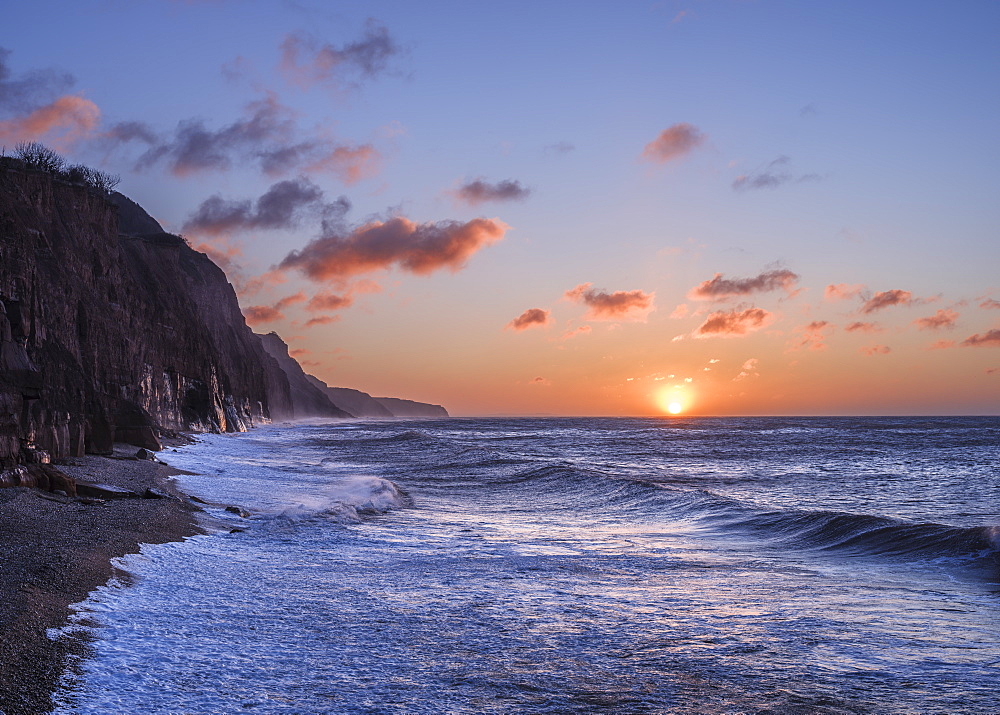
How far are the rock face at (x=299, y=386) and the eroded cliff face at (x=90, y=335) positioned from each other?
92941 mm

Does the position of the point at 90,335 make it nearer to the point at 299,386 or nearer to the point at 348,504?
the point at 348,504

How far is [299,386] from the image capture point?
180750 mm

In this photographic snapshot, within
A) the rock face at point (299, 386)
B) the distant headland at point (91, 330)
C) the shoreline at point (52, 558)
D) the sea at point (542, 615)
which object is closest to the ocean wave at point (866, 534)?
the sea at point (542, 615)

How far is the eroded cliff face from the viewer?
17.2 m

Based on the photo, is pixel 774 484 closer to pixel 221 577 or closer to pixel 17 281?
pixel 221 577

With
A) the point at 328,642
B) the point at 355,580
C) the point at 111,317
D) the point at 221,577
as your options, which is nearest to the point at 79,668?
the point at 328,642

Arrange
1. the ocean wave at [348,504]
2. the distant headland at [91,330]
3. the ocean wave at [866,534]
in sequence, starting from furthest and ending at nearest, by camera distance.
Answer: the distant headland at [91,330] < the ocean wave at [348,504] < the ocean wave at [866,534]

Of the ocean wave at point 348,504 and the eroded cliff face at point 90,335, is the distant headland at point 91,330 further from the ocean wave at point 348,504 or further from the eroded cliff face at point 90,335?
the ocean wave at point 348,504

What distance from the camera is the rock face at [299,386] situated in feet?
Result: 579

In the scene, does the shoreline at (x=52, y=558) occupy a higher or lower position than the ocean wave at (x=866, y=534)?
higher

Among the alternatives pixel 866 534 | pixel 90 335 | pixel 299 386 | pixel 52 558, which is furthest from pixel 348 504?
pixel 299 386

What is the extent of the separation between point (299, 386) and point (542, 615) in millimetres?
180727

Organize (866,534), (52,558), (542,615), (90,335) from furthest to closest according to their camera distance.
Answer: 1. (90,335)
2. (866,534)
3. (52,558)
4. (542,615)

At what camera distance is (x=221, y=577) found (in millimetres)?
8711
